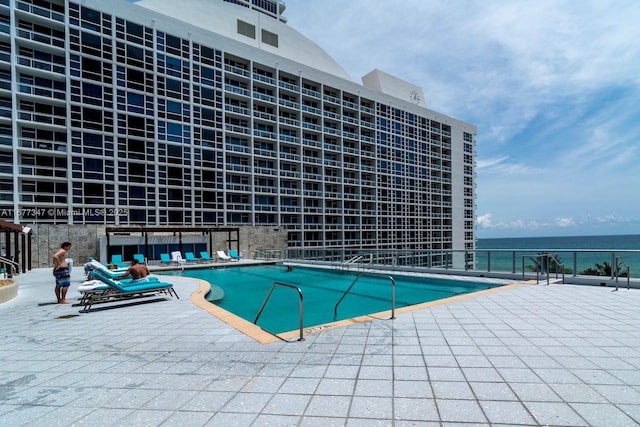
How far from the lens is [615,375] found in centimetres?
370

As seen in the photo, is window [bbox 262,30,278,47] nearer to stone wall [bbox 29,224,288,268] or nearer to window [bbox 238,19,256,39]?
window [bbox 238,19,256,39]

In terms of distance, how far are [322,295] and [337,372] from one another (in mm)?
7925

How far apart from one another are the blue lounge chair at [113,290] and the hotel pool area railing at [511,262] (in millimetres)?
10133

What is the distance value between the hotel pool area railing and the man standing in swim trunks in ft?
39.0

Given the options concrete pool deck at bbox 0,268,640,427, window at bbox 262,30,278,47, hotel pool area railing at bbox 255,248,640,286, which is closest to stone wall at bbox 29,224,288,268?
hotel pool area railing at bbox 255,248,640,286

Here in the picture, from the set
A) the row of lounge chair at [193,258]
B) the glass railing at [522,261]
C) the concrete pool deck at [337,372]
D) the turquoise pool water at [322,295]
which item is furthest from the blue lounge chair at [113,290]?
the row of lounge chair at [193,258]

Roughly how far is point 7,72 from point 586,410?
32044 millimetres

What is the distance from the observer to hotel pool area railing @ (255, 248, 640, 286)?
9484mm

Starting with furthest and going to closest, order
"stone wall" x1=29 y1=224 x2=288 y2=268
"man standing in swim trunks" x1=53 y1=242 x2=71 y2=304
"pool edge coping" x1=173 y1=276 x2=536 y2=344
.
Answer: "stone wall" x1=29 y1=224 x2=288 y2=268 → "man standing in swim trunks" x1=53 y1=242 x2=71 y2=304 → "pool edge coping" x1=173 y1=276 x2=536 y2=344

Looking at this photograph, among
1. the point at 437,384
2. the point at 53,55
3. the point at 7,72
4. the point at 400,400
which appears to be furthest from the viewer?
the point at 53,55

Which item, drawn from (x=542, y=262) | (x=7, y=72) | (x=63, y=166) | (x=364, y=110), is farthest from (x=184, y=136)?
(x=542, y=262)

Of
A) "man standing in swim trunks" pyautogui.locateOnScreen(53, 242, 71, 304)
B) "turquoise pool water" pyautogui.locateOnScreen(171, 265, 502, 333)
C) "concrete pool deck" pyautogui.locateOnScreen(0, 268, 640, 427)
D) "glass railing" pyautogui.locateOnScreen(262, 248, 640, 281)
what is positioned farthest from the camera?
"glass railing" pyautogui.locateOnScreen(262, 248, 640, 281)

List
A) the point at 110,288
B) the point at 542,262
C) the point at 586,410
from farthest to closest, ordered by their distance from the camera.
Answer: the point at 542,262
the point at 110,288
the point at 586,410

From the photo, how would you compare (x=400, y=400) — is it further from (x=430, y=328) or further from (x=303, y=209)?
(x=303, y=209)
